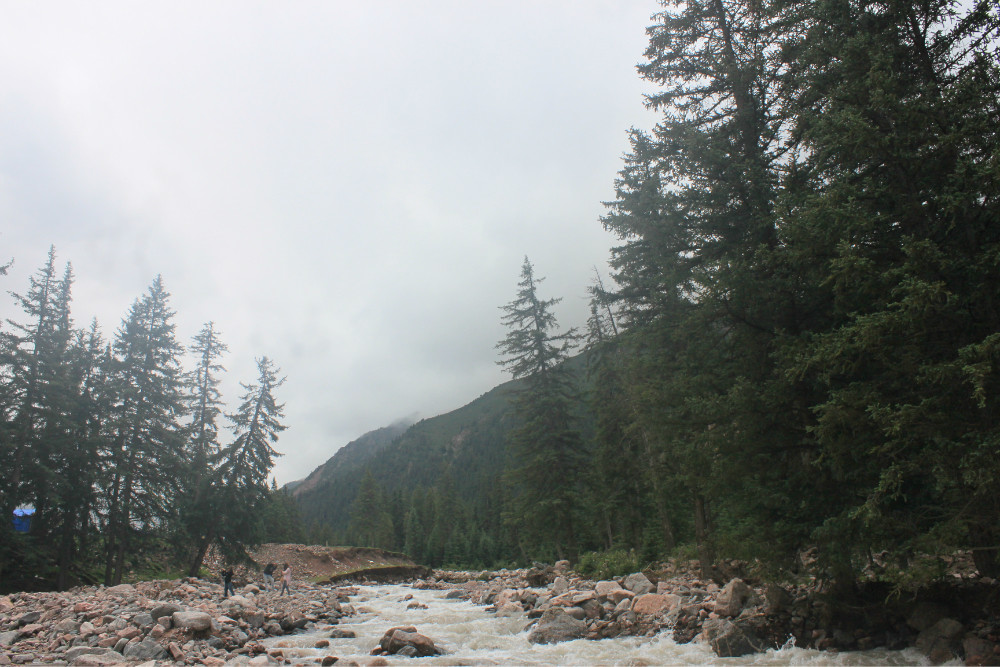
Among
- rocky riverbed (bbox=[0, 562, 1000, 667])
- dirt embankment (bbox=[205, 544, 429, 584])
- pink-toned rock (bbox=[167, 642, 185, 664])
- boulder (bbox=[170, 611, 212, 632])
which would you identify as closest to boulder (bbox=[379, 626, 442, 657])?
rocky riverbed (bbox=[0, 562, 1000, 667])

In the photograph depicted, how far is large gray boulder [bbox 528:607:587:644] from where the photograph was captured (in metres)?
11.4

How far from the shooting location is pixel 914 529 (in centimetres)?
648

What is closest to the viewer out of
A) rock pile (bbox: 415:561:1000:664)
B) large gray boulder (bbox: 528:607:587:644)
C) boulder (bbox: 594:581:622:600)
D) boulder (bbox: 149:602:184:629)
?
rock pile (bbox: 415:561:1000:664)

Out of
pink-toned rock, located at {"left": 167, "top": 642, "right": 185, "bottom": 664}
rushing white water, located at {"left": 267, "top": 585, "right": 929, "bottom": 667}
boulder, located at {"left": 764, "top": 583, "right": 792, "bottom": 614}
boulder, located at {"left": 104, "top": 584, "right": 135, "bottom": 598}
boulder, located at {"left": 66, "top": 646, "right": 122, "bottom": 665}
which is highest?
boulder, located at {"left": 104, "top": 584, "right": 135, "bottom": 598}

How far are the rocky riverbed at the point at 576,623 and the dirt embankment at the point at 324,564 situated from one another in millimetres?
19124

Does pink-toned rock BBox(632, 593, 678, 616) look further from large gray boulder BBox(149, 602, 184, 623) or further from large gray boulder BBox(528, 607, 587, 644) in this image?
large gray boulder BBox(149, 602, 184, 623)

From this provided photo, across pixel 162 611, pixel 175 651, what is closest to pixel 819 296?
pixel 175 651

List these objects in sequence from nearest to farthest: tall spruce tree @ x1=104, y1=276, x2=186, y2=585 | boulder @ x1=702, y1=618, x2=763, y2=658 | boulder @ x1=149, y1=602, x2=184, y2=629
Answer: boulder @ x1=702, y1=618, x2=763, y2=658, boulder @ x1=149, y1=602, x2=184, y2=629, tall spruce tree @ x1=104, y1=276, x2=186, y2=585

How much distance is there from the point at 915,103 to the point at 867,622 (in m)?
A: 7.93

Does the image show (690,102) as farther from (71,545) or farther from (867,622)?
(71,545)

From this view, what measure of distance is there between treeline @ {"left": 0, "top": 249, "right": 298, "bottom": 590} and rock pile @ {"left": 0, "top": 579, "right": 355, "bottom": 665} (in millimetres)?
7810

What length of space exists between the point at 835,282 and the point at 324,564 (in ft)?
143

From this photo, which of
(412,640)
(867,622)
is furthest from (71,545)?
(867,622)

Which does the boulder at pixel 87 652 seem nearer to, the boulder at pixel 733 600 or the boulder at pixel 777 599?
the boulder at pixel 733 600
